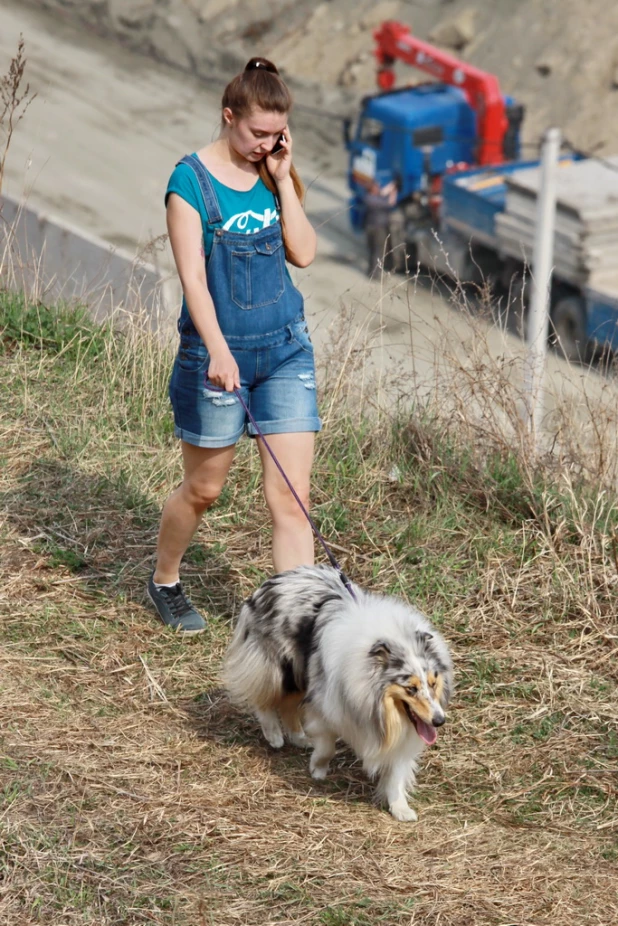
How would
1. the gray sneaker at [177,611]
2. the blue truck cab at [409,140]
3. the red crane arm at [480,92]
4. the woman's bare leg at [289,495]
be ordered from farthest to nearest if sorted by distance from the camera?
the red crane arm at [480,92]
the blue truck cab at [409,140]
the gray sneaker at [177,611]
the woman's bare leg at [289,495]

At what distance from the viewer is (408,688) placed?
3211mm

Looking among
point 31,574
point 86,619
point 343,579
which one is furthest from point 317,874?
→ point 31,574

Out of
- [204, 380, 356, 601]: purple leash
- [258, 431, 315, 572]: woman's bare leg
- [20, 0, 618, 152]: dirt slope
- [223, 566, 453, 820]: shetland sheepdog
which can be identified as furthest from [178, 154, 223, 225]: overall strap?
[20, 0, 618, 152]: dirt slope

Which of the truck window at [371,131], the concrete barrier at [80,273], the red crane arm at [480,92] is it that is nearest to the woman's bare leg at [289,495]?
the concrete barrier at [80,273]

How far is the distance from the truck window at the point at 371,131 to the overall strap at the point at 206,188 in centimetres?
1443

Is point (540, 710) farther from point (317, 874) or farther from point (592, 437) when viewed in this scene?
point (592, 437)

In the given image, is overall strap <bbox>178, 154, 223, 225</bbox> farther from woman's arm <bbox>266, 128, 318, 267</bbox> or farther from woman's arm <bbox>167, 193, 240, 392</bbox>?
woman's arm <bbox>266, 128, 318, 267</bbox>

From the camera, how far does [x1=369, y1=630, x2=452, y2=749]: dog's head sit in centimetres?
321

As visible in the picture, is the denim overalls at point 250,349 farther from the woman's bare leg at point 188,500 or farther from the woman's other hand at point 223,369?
the woman's other hand at point 223,369

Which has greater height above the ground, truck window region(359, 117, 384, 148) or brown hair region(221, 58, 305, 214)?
brown hair region(221, 58, 305, 214)

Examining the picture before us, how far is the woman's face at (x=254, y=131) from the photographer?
346 cm

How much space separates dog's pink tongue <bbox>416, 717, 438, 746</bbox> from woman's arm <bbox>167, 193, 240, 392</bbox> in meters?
1.12

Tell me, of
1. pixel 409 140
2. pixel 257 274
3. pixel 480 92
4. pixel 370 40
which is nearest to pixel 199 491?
pixel 257 274

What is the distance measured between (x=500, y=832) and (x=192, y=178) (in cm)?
212
